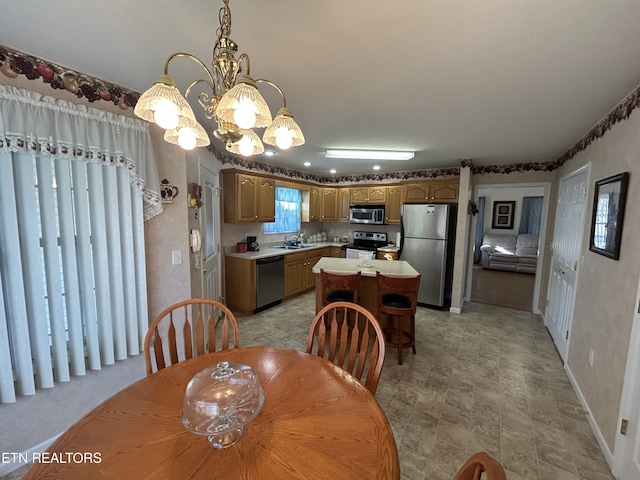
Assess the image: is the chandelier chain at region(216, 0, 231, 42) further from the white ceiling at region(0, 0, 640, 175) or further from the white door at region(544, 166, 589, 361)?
the white door at region(544, 166, 589, 361)

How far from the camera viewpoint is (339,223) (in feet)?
19.3

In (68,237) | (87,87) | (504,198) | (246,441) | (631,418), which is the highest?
(87,87)

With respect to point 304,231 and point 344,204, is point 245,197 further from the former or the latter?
point 344,204

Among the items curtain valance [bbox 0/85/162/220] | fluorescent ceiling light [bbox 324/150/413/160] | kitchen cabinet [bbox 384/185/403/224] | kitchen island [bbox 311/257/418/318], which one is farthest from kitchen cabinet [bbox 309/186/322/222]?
curtain valance [bbox 0/85/162/220]

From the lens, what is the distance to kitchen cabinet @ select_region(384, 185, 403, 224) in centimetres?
479

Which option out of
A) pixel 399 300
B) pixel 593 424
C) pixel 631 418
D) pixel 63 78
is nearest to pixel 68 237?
pixel 63 78

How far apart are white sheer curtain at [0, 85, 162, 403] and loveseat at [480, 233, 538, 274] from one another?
24.8ft

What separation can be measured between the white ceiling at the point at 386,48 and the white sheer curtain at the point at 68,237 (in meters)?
0.38

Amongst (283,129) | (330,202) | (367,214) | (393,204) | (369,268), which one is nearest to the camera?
(283,129)

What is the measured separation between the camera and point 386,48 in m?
1.35

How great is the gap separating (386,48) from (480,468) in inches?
66.4

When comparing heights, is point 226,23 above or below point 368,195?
above

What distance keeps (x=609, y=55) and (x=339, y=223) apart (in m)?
4.67

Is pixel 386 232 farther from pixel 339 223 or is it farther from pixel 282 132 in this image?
pixel 282 132
